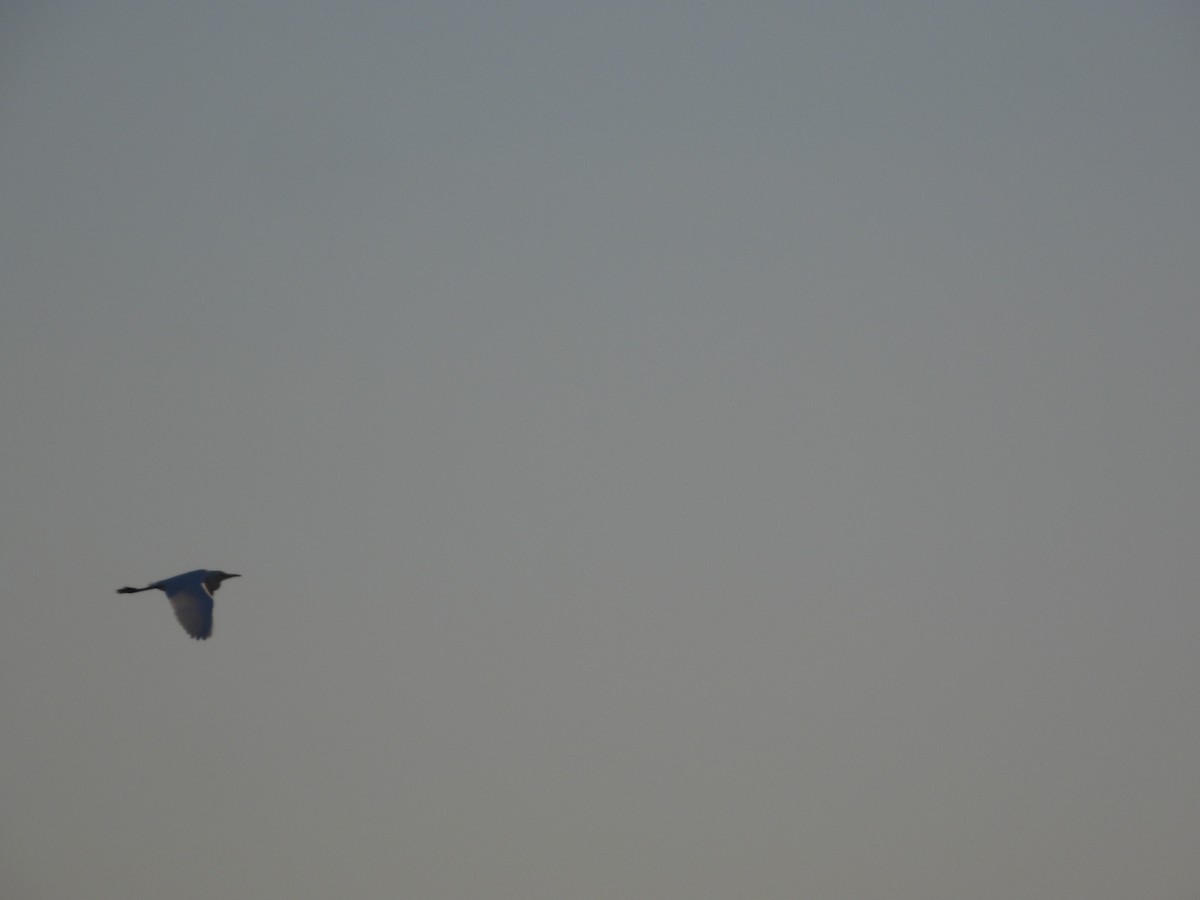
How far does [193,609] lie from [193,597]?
479 millimetres

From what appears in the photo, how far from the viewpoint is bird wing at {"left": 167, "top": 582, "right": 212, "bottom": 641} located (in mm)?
94125

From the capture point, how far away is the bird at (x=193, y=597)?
309 feet

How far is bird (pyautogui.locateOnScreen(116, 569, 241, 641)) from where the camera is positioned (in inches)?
3708

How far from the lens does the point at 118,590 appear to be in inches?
3829

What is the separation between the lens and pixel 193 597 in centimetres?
9494

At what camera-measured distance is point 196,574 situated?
9575cm

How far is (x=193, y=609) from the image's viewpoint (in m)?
94.6

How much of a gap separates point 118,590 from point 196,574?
2739 mm

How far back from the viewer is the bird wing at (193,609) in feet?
309
